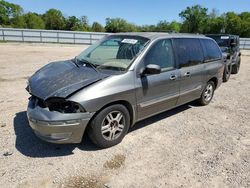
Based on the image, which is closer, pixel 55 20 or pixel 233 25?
pixel 55 20

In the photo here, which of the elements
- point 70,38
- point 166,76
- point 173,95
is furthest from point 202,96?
point 70,38

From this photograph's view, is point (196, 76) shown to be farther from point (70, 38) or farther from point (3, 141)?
point (70, 38)

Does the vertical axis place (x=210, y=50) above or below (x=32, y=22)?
below

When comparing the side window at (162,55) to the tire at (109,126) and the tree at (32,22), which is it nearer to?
the tire at (109,126)

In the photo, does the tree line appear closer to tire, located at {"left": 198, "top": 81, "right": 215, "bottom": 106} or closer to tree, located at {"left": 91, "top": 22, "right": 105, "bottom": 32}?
tree, located at {"left": 91, "top": 22, "right": 105, "bottom": 32}

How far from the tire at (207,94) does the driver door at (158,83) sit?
1409mm

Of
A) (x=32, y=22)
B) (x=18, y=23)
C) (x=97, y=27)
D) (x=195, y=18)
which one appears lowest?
(x=97, y=27)

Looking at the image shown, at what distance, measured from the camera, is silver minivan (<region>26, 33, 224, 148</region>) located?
3.37 metres

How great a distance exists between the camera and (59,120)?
3.28 meters

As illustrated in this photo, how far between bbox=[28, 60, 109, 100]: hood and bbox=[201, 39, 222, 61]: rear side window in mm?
3105

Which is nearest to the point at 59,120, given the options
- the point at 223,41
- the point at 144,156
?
the point at 144,156

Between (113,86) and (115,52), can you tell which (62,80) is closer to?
(113,86)

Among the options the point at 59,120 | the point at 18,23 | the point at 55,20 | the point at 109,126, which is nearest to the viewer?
the point at 59,120

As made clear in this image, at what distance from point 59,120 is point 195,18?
94.4 m
